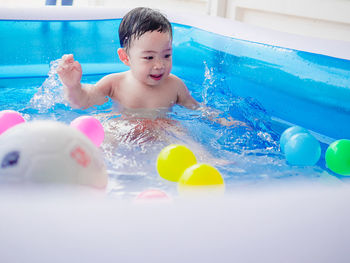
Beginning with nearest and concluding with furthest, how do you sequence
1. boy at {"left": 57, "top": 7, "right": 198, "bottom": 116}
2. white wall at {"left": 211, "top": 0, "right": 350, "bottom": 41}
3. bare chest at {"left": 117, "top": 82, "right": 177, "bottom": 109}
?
boy at {"left": 57, "top": 7, "right": 198, "bottom": 116} → bare chest at {"left": 117, "top": 82, "right": 177, "bottom": 109} → white wall at {"left": 211, "top": 0, "right": 350, "bottom": 41}

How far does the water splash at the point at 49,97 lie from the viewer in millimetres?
1931

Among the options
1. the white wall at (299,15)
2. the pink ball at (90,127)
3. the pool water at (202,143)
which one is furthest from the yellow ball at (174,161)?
the white wall at (299,15)

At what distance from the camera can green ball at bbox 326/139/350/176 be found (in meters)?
1.32

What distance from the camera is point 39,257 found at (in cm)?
53

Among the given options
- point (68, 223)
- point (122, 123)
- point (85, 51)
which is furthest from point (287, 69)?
point (68, 223)

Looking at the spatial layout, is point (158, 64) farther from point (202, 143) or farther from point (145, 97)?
point (202, 143)

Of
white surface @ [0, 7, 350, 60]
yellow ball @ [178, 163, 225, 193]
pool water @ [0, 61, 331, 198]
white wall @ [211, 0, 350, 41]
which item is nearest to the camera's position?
yellow ball @ [178, 163, 225, 193]

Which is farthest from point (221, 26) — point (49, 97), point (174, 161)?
point (174, 161)

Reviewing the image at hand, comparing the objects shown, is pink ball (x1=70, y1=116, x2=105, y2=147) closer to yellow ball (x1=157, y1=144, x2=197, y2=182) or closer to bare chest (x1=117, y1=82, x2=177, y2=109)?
yellow ball (x1=157, y1=144, x2=197, y2=182)

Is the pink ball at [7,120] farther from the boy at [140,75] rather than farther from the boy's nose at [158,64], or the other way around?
the boy's nose at [158,64]

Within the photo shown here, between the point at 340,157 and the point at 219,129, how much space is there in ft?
1.76

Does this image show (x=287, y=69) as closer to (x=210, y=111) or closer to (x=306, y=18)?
(x=210, y=111)

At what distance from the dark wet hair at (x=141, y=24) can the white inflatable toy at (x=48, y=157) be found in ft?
3.02

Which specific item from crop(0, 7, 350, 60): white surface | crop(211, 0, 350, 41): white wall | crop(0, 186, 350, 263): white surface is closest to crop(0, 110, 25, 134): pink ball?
crop(0, 186, 350, 263): white surface
